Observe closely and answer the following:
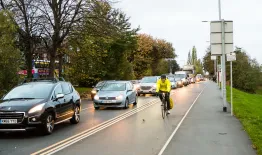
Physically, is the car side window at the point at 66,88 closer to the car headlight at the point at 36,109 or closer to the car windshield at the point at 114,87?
the car headlight at the point at 36,109

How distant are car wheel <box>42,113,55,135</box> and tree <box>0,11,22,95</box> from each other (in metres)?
9.63

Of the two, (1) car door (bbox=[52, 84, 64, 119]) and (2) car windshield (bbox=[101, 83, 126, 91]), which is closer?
(1) car door (bbox=[52, 84, 64, 119])

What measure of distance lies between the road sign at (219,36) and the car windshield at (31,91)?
26.4ft

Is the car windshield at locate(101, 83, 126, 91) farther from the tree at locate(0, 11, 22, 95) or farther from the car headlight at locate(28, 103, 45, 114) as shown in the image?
the car headlight at locate(28, 103, 45, 114)

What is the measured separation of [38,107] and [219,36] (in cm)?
939

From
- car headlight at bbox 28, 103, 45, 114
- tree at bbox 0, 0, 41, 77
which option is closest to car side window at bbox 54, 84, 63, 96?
car headlight at bbox 28, 103, 45, 114

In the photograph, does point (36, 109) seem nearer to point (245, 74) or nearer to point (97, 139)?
point (97, 139)

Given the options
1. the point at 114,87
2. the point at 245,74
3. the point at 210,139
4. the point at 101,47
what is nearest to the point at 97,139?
the point at 210,139

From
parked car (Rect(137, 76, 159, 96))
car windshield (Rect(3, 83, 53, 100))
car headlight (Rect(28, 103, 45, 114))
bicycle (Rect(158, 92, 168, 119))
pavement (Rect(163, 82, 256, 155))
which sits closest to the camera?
pavement (Rect(163, 82, 256, 155))

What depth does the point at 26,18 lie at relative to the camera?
1064 inches

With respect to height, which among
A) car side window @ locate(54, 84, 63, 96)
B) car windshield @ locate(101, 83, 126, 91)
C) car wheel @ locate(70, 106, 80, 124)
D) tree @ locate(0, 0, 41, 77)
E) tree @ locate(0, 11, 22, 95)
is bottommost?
car wheel @ locate(70, 106, 80, 124)

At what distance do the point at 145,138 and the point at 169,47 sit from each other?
250 feet

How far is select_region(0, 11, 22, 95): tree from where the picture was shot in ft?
62.1

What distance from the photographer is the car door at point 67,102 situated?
11.6 meters
